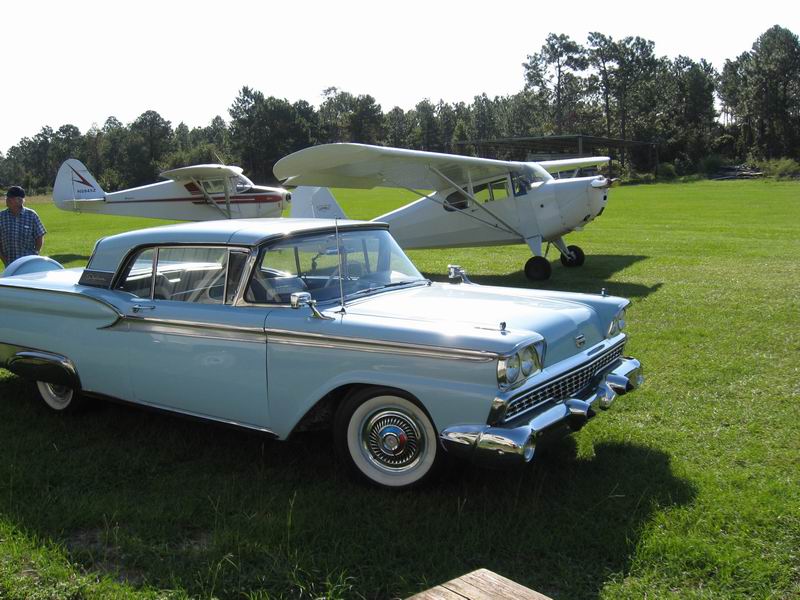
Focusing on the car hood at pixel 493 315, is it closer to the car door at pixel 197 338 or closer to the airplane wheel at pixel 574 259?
the car door at pixel 197 338

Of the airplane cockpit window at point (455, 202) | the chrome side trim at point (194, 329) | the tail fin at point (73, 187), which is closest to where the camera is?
the chrome side trim at point (194, 329)

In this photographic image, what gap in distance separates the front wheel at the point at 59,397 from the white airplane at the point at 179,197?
18.2 m

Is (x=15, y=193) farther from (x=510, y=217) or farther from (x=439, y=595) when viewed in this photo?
(x=510, y=217)

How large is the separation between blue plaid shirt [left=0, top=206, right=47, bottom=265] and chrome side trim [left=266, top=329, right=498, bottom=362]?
543 centimetres

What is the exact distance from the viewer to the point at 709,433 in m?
4.64

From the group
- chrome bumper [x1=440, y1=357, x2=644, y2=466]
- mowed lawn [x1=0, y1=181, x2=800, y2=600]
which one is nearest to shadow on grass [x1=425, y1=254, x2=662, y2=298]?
mowed lawn [x1=0, y1=181, x2=800, y2=600]

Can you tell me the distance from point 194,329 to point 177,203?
20.5 metres

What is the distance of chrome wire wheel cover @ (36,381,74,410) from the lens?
17.1 ft

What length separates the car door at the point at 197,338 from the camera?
13.3 ft

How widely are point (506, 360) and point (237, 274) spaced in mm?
1821

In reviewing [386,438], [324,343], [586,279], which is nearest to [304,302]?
[324,343]

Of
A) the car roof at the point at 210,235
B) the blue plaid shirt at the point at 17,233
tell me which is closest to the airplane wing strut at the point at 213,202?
the blue plaid shirt at the point at 17,233

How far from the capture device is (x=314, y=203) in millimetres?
14734

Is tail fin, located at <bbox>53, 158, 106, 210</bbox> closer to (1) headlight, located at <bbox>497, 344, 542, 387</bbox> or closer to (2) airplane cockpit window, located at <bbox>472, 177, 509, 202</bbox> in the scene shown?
(2) airplane cockpit window, located at <bbox>472, 177, 509, 202</bbox>
